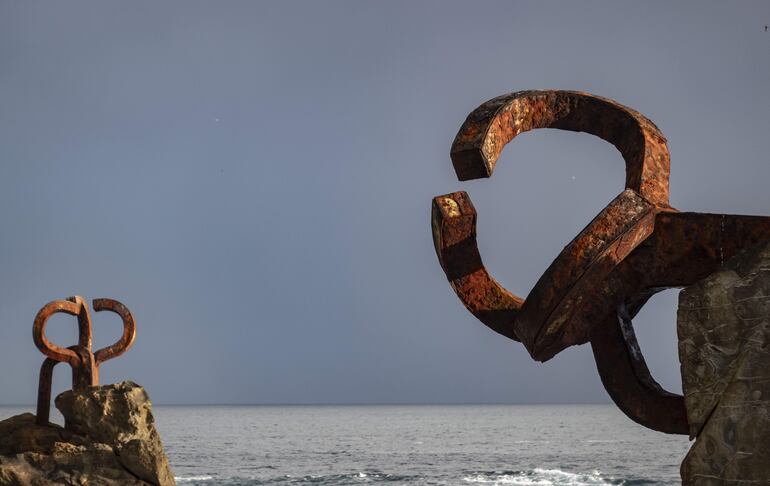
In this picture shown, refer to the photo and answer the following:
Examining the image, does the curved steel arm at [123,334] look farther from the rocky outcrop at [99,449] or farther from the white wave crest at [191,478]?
the white wave crest at [191,478]

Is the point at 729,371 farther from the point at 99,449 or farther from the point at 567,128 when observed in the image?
the point at 99,449

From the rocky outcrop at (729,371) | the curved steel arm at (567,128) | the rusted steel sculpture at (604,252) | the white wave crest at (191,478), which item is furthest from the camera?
the white wave crest at (191,478)

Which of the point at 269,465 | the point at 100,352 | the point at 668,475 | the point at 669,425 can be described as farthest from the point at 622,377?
the point at 269,465

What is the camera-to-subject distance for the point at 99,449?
9.20 m

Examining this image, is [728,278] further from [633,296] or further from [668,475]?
[668,475]

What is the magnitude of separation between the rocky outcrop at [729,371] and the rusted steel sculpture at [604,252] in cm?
20

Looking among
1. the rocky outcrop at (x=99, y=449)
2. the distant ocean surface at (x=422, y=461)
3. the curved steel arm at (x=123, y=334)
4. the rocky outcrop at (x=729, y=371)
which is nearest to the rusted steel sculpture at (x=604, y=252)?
the rocky outcrop at (x=729, y=371)

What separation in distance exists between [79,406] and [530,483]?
119 feet

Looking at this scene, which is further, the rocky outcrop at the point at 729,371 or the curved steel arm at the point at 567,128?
the curved steel arm at the point at 567,128

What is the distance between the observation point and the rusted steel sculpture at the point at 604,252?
10.2ft

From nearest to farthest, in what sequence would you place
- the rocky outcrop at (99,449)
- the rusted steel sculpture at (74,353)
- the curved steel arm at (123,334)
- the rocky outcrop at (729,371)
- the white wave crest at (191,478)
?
the rocky outcrop at (729,371) → the rocky outcrop at (99,449) → the rusted steel sculpture at (74,353) → the curved steel arm at (123,334) → the white wave crest at (191,478)

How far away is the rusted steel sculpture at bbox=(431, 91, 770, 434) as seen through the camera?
311cm

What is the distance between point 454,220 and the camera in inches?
138

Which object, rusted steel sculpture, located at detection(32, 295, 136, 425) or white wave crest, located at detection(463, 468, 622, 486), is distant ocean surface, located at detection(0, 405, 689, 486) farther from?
rusted steel sculpture, located at detection(32, 295, 136, 425)
